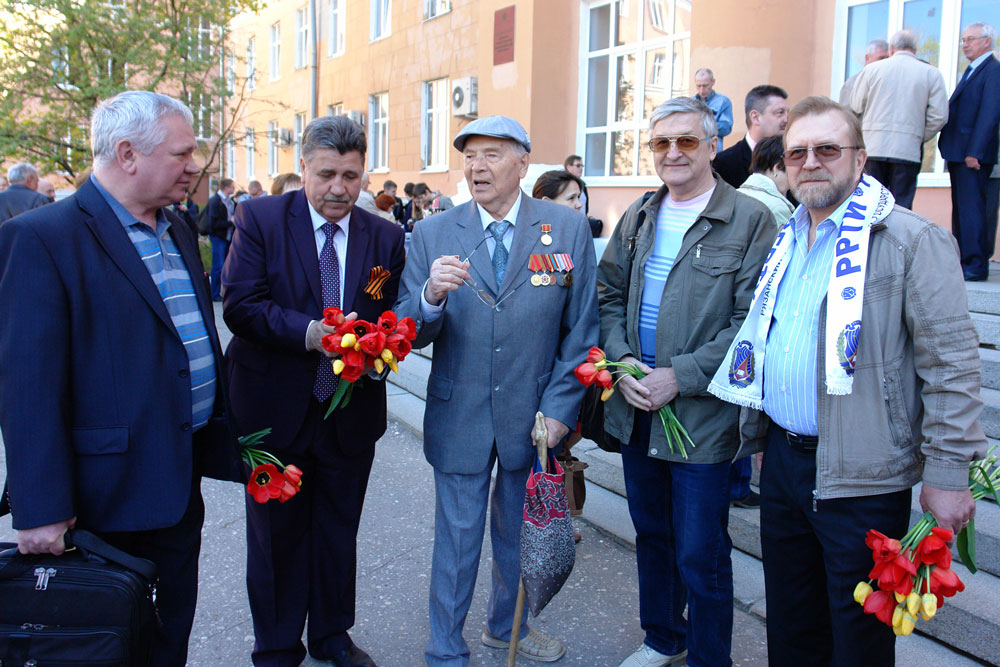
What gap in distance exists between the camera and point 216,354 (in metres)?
2.55

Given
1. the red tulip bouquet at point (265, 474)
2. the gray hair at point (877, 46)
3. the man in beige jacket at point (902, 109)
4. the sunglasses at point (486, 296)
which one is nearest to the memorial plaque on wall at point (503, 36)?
the gray hair at point (877, 46)

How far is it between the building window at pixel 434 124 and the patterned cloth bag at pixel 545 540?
45.5 feet

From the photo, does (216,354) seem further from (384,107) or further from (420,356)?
(384,107)

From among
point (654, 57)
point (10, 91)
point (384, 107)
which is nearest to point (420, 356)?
point (654, 57)

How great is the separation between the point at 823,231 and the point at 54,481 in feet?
7.63

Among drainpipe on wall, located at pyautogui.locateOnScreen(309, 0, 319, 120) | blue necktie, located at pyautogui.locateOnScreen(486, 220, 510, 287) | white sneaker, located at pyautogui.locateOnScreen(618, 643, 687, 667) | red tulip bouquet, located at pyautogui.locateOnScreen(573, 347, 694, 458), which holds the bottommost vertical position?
white sneaker, located at pyautogui.locateOnScreen(618, 643, 687, 667)

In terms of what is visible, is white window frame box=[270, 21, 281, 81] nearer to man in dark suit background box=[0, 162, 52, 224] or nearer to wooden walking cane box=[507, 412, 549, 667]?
man in dark suit background box=[0, 162, 52, 224]

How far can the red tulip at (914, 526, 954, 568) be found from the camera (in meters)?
2.00

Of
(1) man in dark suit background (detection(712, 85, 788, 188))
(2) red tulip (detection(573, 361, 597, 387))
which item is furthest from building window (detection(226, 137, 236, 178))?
(2) red tulip (detection(573, 361, 597, 387))

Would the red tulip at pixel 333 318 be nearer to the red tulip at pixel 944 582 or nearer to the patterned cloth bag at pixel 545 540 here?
the patterned cloth bag at pixel 545 540

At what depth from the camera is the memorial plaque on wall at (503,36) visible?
12.4 meters

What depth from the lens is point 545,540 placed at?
271 centimetres

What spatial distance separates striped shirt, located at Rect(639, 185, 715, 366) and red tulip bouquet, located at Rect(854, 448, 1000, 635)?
1.06 m

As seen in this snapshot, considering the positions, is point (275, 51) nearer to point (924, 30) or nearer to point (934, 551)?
point (924, 30)
